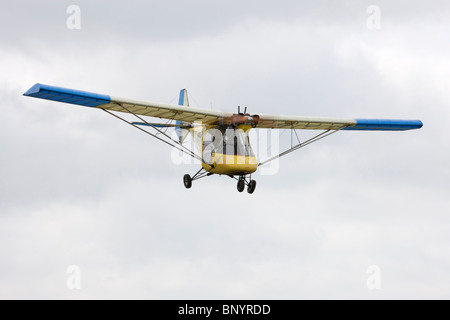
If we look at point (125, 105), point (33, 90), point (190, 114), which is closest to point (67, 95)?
point (33, 90)

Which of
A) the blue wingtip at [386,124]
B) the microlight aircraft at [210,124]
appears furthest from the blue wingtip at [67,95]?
the blue wingtip at [386,124]

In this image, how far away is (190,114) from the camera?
34500 mm

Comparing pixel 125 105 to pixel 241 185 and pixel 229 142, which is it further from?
pixel 241 185

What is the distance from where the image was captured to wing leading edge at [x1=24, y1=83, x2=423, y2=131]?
102 feet

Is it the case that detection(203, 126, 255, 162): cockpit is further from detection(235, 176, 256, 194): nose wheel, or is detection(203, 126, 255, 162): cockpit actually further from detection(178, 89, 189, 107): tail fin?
detection(178, 89, 189, 107): tail fin

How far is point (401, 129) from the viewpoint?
40469 mm

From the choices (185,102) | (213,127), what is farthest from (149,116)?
(185,102)

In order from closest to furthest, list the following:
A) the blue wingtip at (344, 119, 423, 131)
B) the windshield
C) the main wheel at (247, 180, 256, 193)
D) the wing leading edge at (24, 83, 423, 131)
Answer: the wing leading edge at (24, 83, 423, 131) < the windshield < the main wheel at (247, 180, 256, 193) < the blue wingtip at (344, 119, 423, 131)

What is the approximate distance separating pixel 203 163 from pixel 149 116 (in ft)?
9.55

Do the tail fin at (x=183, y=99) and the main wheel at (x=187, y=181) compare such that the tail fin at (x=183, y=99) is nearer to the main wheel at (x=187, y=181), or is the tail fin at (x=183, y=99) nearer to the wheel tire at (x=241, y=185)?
the main wheel at (x=187, y=181)

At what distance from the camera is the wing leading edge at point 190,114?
102ft

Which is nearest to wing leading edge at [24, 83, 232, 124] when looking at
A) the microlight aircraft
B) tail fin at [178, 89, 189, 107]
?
the microlight aircraft

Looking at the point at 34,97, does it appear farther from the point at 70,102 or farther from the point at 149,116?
the point at 149,116

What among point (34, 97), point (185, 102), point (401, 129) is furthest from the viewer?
point (185, 102)
